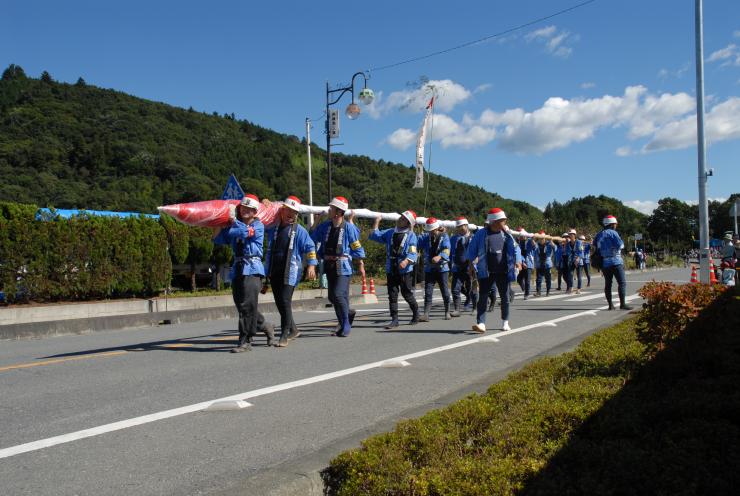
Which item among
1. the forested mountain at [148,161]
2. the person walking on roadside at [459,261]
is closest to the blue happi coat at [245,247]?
the person walking on roadside at [459,261]


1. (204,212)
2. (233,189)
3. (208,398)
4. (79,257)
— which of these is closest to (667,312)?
(208,398)

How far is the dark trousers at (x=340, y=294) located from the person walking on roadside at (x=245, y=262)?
1489 millimetres

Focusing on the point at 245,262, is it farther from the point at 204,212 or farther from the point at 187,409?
the point at 187,409

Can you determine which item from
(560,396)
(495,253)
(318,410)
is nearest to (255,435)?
(318,410)

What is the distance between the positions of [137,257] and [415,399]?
1360 cm

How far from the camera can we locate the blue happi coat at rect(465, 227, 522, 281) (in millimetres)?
9648

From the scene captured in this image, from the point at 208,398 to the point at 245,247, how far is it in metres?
2.88

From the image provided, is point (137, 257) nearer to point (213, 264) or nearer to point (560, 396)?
point (213, 264)

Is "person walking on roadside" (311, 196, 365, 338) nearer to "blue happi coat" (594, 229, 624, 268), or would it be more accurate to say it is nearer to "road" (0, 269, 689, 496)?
"road" (0, 269, 689, 496)

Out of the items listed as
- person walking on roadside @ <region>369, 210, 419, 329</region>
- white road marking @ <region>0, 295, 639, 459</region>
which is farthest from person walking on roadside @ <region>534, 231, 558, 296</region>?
white road marking @ <region>0, 295, 639, 459</region>

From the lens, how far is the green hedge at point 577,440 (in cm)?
294

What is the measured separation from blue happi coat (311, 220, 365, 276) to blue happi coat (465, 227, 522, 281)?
1881 mm

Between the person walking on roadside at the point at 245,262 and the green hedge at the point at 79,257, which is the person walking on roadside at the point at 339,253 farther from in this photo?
the green hedge at the point at 79,257

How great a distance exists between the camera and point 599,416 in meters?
3.83
